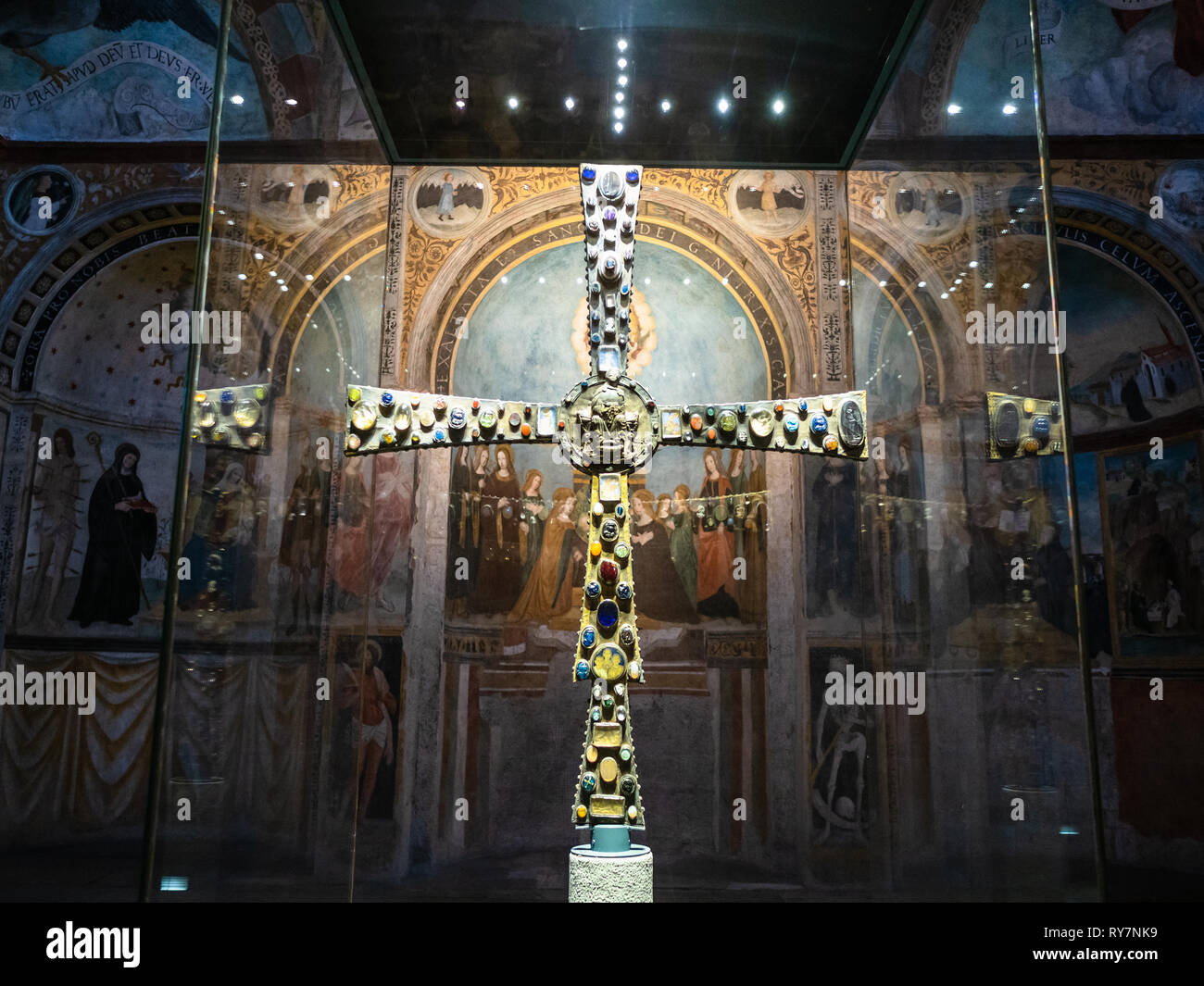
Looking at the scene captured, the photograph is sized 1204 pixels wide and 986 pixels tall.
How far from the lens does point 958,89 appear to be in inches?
144

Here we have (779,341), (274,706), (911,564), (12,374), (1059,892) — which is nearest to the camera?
(1059,892)

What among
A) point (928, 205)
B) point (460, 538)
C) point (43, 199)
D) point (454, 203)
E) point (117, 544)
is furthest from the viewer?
point (117, 544)

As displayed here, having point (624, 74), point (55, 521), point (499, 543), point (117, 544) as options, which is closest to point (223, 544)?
point (624, 74)

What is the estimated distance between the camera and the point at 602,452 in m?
3.00

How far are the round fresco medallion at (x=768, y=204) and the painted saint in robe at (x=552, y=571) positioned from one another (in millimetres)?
2096

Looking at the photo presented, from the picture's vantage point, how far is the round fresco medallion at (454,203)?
5727mm

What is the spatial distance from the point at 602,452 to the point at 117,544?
5.23 metres

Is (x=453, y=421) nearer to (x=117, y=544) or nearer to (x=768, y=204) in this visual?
(x=768, y=204)

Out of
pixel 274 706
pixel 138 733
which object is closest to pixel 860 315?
pixel 274 706

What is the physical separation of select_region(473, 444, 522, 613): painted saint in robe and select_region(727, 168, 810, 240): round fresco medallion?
7.22 ft

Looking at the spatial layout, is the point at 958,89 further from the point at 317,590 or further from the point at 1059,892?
the point at 317,590

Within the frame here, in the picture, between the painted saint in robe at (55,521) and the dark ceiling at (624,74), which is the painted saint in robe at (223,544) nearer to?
the dark ceiling at (624,74)

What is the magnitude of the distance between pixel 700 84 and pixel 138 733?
5.66 m

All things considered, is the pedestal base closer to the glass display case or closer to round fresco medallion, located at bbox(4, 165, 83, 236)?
the glass display case
